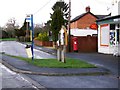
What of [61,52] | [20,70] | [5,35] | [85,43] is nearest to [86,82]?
[20,70]

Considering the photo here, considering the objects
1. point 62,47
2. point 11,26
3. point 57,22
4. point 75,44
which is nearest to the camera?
point 62,47

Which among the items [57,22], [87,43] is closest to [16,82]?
[87,43]

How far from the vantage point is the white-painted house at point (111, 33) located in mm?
27000

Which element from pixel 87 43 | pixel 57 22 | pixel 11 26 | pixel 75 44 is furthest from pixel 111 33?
pixel 11 26

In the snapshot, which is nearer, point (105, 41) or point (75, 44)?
point (105, 41)

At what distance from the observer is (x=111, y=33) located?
28.8m

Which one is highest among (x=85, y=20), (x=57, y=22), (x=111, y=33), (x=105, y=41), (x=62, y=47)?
(x=85, y=20)

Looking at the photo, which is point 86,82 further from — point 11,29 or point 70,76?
point 11,29

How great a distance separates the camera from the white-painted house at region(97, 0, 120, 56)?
27.0 metres

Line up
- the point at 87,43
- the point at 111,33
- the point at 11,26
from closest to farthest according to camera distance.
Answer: the point at 111,33
the point at 87,43
the point at 11,26

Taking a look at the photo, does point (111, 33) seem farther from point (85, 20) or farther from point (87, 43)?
point (85, 20)

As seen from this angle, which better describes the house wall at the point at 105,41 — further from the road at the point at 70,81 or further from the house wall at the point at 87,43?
the road at the point at 70,81

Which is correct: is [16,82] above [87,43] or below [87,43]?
below

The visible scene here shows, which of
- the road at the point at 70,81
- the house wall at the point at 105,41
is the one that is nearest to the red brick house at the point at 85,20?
the house wall at the point at 105,41
